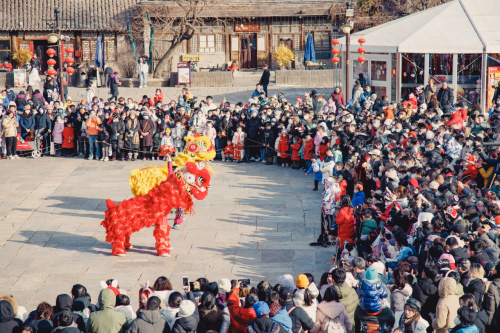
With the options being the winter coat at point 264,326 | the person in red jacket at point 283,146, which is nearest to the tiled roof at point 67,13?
the person in red jacket at point 283,146

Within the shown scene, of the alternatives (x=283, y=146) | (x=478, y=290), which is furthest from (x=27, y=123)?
(x=478, y=290)

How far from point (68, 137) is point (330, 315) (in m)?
13.9

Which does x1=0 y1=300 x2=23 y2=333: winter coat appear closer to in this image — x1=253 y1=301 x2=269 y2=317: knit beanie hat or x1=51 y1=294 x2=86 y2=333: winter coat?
x1=51 y1=294 x2=86 y2=333: winter coat

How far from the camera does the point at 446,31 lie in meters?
19.7

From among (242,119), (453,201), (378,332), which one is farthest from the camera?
(242,119)

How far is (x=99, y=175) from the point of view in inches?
658

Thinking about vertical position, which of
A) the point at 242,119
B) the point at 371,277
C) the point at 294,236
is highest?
the point at 242,119

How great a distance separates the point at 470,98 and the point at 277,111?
676cm

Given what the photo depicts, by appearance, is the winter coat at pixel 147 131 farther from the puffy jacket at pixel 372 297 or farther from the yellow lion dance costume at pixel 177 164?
the puffy jacket at pixel 372 297

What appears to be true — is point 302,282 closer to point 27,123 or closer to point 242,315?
point 242,315

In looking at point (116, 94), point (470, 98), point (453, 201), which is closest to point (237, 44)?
point (116, 94)

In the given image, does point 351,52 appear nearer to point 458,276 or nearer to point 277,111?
point 277,111

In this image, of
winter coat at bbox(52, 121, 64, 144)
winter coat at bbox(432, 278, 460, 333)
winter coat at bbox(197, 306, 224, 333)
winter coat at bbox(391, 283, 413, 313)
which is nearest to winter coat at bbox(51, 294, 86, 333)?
winter coat at bbox(197, 306, 224, 333)

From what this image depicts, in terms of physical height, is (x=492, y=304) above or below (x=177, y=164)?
below
